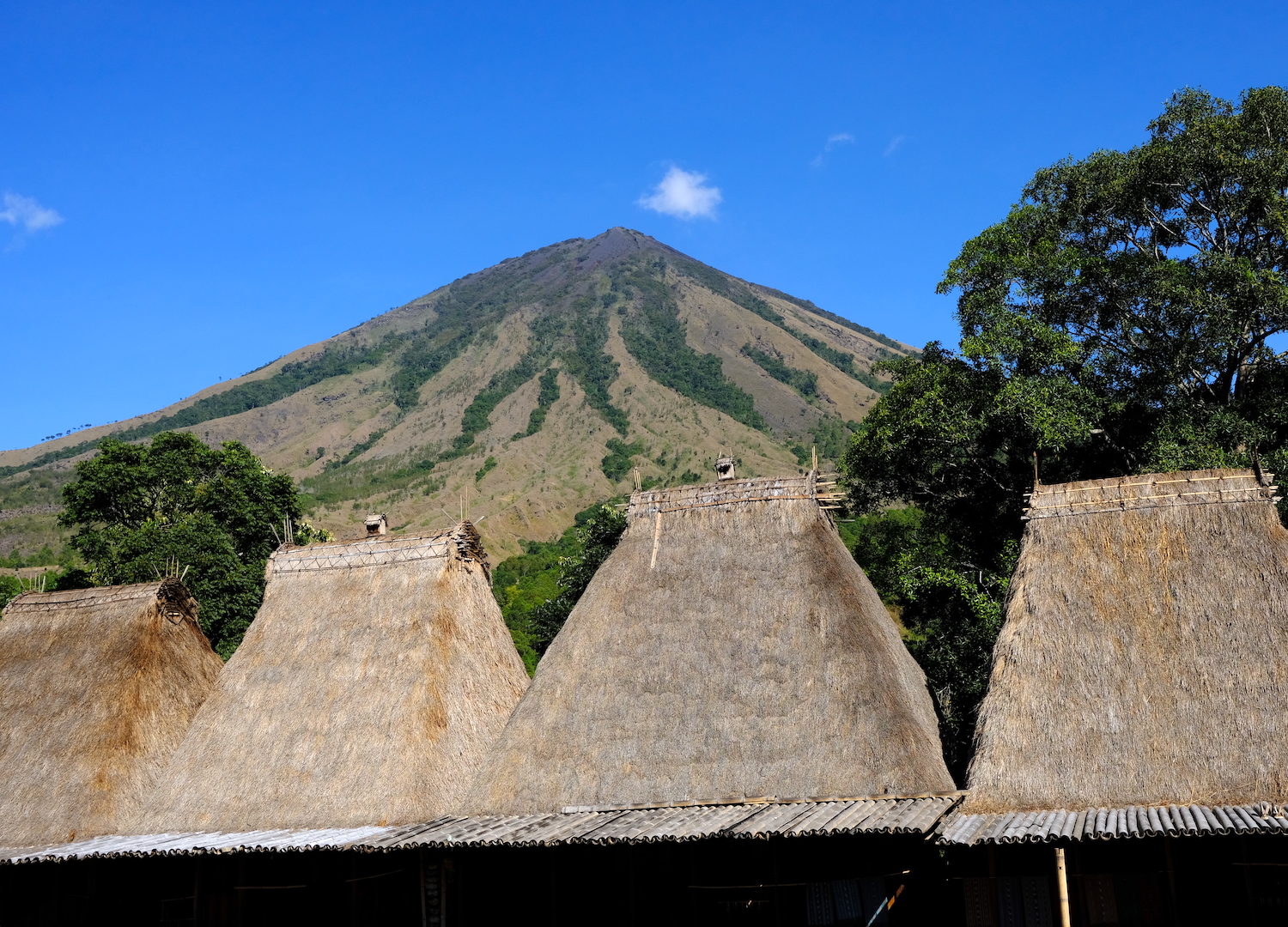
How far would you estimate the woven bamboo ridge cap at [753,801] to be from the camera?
12.3m

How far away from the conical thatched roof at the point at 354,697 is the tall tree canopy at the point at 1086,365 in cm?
829

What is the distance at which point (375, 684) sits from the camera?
624 inches

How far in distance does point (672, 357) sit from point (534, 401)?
22.2 m

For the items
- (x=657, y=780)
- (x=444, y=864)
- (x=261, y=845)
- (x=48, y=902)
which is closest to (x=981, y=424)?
(x=657, y=780)

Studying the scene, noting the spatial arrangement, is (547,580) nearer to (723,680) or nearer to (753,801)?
(723,680)

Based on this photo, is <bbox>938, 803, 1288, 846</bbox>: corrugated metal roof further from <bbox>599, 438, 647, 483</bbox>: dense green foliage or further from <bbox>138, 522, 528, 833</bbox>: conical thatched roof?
<bbox>599, 438, 647, 483</bbox>: dense green foliage

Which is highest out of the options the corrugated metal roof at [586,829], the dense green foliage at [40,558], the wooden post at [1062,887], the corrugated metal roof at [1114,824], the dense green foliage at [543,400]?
the dense green foliage at [543,400]

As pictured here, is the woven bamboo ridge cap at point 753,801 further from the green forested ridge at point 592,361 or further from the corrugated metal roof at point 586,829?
the green forested ridge at point 592,361

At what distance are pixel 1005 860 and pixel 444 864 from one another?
6.71 m

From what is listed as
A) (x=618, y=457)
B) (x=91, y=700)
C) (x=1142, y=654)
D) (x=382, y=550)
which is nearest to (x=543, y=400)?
(x=618, y=457)

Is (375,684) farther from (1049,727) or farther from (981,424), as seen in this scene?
(981,424)

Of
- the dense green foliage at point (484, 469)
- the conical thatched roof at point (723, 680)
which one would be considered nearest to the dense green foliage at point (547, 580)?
the conical thatched roof at point (723, 680)

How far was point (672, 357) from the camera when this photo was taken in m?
130

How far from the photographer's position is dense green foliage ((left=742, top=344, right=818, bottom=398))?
120688mm
